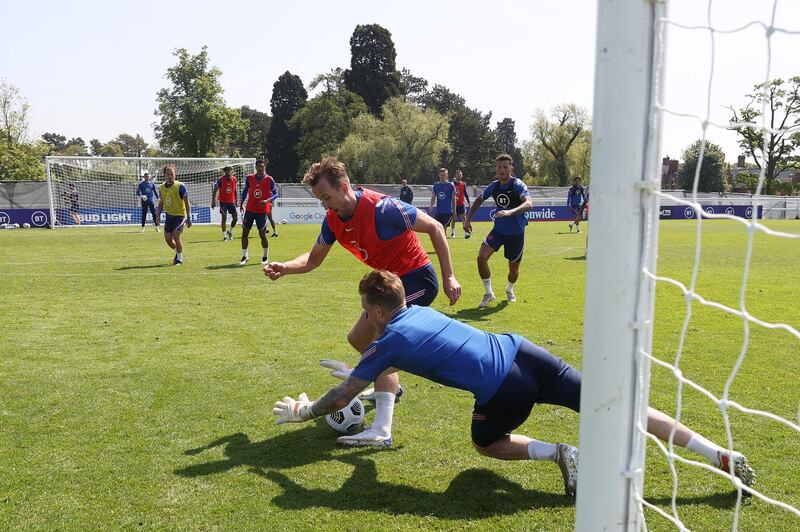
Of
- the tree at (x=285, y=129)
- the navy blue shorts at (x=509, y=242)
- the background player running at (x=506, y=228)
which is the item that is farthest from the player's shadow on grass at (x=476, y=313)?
the tree at (x=285, y=129)

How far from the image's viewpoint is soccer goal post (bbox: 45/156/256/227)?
28766mm

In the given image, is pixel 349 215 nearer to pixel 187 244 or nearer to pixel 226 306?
pixel 226 306

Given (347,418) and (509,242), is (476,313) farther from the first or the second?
(347,418)

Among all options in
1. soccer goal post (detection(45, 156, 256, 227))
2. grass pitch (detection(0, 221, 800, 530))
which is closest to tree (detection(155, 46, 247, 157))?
soccer goal post (detection(45, 156, 256, 227))

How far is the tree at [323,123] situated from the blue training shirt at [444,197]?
40.3m

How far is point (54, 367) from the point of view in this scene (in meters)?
6.05

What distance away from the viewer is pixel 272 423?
4.69 m

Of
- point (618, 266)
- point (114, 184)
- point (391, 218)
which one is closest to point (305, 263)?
point (391, 218)

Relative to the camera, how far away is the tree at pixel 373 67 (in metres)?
72.9

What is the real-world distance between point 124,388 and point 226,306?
3.84m

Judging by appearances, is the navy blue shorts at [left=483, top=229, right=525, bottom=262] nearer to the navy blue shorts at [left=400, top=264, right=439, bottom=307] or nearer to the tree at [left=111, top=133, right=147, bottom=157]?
the navy blue shorts at [left=400, top=264, right=439, bottom=307]

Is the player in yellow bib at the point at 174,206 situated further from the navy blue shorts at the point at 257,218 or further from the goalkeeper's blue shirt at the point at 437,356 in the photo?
the goalkeeper's blue shirt at the point at 437,356

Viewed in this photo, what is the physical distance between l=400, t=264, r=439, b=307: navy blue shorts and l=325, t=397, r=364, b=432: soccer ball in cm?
92

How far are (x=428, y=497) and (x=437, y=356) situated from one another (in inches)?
32.2
